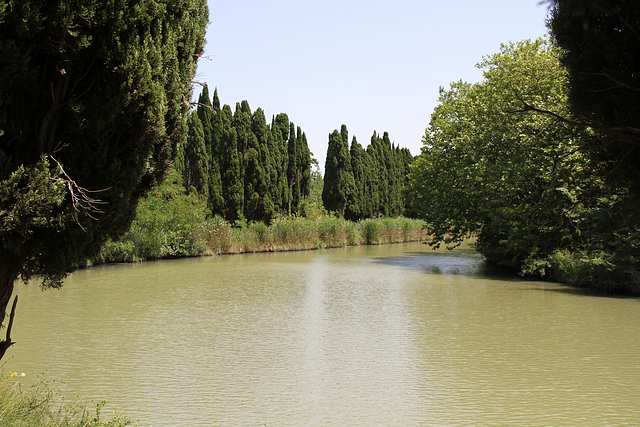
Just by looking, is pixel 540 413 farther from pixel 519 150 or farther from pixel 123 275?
pixel 123 275

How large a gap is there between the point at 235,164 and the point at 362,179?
55.4ft

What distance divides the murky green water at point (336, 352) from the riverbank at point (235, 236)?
6.21m

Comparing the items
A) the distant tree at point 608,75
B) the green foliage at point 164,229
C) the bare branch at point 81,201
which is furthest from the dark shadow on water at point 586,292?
the green foliage at point 164,229

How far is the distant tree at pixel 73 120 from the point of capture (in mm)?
4449

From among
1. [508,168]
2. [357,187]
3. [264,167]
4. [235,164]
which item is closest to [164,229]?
[235,164]

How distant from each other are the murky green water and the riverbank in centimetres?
621

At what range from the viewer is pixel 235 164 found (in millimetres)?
33750

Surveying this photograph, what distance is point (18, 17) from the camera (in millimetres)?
4340

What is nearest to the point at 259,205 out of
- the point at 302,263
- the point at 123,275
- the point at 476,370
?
the point at 302,263

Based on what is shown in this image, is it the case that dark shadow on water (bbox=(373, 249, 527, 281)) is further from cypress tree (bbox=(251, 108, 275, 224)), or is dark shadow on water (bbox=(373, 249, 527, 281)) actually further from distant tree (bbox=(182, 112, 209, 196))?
distant tree (bbox=(182, 112, 209, 196))

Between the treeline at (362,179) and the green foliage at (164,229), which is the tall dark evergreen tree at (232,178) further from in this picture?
the treeline at (362,179)

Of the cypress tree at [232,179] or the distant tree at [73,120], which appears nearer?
the distant tree at [73,120]

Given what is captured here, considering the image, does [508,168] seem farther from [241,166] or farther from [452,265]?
[241,166]

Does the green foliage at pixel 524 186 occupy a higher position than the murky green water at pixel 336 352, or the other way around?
the green foliage at pixel 524 186
